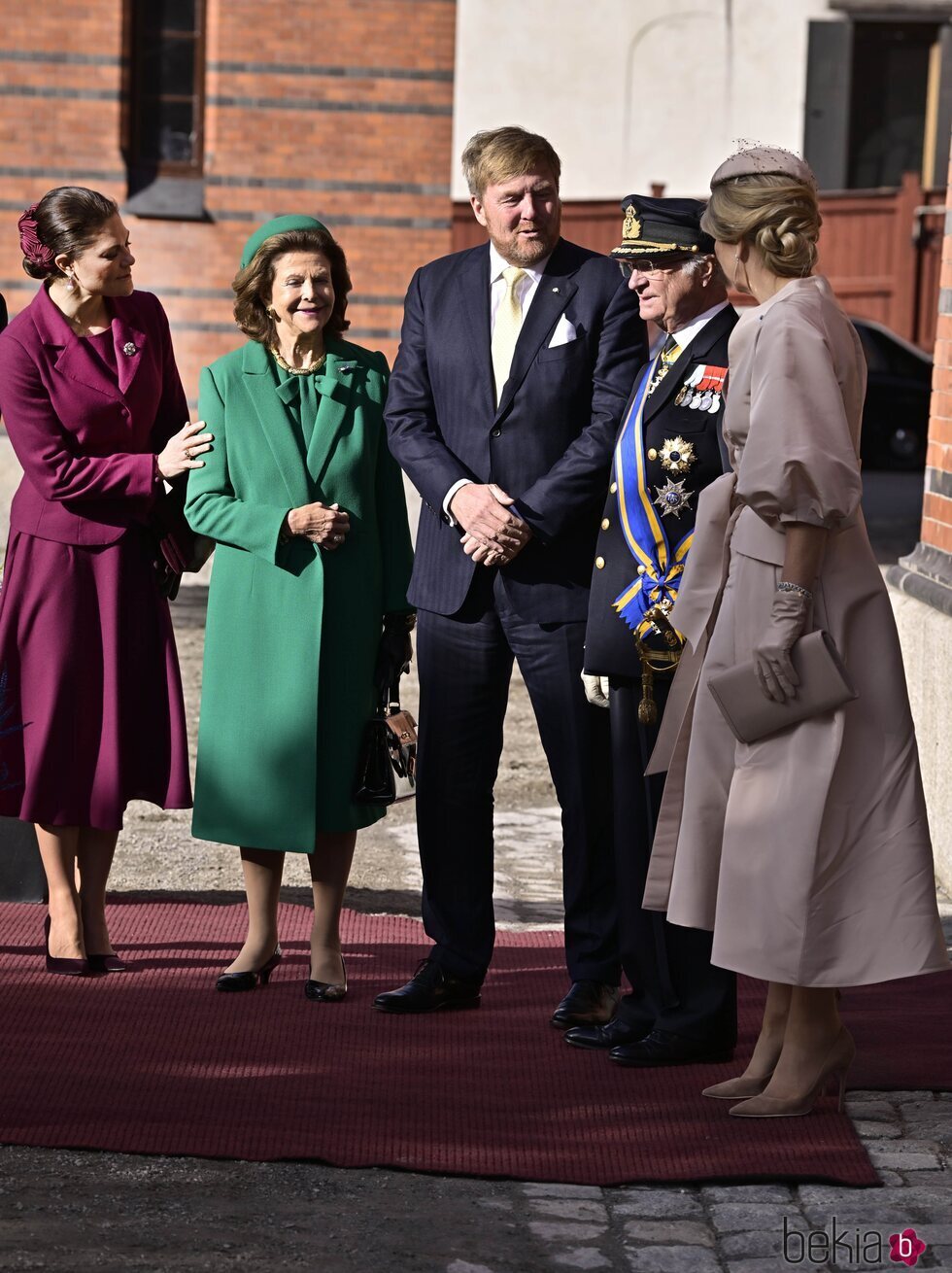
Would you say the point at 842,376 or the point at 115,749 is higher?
the point at 842,376

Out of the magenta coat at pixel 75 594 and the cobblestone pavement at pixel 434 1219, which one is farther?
the magenta coat at pixel 75 594

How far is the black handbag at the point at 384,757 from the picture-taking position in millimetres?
5215

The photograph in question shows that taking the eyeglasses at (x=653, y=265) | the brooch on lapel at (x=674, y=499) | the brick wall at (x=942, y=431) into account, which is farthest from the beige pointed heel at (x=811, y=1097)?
the brick wall at (x=942, y=431)

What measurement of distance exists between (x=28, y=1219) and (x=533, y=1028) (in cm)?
167

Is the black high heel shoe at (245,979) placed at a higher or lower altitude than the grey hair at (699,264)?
lower

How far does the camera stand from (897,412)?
2150 centimetres

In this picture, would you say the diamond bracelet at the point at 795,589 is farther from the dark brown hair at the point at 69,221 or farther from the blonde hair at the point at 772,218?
the dark brown hair at the point at 69,221

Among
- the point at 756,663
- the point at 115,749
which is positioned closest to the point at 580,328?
the point at 756,663

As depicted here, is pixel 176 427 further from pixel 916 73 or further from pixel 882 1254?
pixel 916 73

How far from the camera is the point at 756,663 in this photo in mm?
4199

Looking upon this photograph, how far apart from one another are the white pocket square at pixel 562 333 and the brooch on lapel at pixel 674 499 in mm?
566

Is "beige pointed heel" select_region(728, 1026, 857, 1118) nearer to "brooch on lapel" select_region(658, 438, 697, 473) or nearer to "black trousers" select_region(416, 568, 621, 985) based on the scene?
"black trousers" select_region(416, 568, 621, 985)

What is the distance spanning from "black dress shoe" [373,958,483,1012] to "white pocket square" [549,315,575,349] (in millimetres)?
1686

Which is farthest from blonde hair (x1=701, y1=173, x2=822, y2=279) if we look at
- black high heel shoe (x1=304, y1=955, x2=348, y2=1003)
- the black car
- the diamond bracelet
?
the black car
